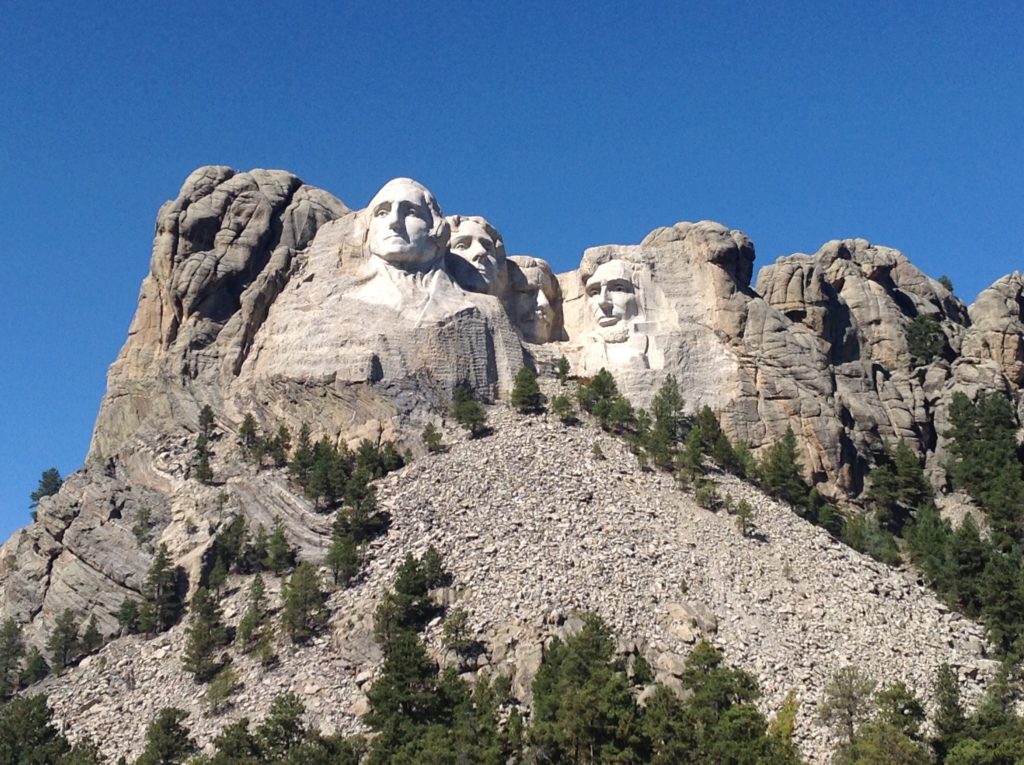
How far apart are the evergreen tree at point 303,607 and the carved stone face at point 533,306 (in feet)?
71.4

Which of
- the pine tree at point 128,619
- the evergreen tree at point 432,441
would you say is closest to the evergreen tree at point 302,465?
the evergreen tree at point 432,441

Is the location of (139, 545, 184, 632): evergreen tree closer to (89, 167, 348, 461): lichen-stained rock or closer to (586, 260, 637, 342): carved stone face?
(89, 167, 348, 461): lichen-stained rock

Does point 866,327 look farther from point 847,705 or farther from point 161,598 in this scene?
point 161,598

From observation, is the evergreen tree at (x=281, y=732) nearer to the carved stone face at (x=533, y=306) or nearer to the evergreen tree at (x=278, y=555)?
the evergreen tree at (x=278, y=555)

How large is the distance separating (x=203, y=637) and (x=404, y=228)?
70.4 ft

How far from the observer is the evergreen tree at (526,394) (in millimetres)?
69188

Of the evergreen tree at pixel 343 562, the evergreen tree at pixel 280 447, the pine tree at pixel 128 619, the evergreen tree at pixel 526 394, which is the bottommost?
the pine tree at pixel 128 619

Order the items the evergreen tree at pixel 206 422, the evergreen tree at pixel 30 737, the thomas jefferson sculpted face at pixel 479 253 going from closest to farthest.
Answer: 1. the evergreen tree at pixel 30 737
2. the evergreen tree at pixel 206 422
3. the thomas jefferson sculpted face at pixel 479 253

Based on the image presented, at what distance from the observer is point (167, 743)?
168 ft

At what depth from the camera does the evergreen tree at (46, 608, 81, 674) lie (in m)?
58.9

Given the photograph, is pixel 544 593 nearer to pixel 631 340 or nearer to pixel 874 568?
pixel 874 568

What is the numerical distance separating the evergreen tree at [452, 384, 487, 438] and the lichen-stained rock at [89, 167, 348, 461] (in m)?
9.02

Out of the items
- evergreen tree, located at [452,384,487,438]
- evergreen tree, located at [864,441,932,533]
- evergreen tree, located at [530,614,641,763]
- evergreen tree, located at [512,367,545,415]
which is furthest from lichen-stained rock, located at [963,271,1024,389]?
evergreen tree, located at [530,614,641,763]

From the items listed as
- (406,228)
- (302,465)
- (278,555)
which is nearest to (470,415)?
(302,465)
